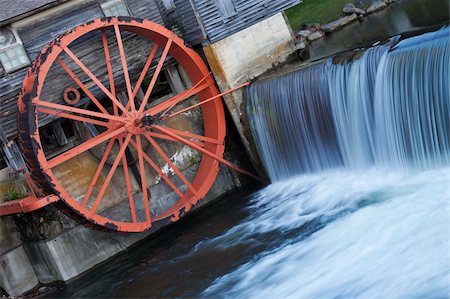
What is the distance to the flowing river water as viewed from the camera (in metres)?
9.43

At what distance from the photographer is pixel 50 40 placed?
14.4 meters

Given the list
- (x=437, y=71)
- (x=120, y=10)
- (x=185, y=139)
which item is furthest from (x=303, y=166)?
(x=120, y=10)

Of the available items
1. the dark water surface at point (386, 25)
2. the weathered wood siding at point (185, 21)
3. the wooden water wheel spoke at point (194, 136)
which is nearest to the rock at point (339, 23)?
the dark water surface at point (386, 25)

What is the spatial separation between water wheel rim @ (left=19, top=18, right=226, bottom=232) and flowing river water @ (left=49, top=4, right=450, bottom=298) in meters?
0.54

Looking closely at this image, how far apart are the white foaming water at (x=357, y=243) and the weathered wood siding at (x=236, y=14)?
13.2ft

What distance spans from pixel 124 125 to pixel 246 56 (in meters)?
3.00

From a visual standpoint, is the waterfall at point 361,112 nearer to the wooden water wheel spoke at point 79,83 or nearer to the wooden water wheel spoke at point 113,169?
the wooden water wheel spoke at point 113,169

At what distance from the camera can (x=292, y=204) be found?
13.0m

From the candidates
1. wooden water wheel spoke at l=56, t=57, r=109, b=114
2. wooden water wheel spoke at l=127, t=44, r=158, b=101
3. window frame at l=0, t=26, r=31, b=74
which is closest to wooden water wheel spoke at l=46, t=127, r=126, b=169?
wooden water wheel spoke at l=56, t=57, r=109, b=114

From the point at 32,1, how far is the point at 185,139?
3912mm

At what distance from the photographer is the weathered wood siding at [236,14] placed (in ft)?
50.2

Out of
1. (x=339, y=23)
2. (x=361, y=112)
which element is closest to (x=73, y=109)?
(x=361, y=112)

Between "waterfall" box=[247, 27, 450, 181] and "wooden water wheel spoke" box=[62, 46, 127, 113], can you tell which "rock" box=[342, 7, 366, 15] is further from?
"wooden water wheel spoke" box=[62, 46, 127, 113]

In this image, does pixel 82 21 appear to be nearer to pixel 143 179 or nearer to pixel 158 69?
pixel 158 69
